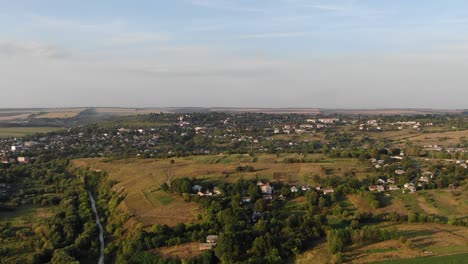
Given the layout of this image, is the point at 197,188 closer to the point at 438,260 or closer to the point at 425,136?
the point at 438,260

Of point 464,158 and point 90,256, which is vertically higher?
point 464,158

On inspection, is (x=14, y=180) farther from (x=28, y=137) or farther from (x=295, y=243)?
(x=28, y=137)

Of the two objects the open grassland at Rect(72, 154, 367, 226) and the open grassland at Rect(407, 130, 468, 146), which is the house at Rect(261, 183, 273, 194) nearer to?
the open grassland at Rect(72, 154, 367, 226)

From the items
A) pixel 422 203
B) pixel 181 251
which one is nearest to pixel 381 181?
pixel 422 203

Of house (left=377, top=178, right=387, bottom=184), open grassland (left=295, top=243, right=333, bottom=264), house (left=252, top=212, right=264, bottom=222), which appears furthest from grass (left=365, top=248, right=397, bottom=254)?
house (left=377, top=178, right=387, bottom=184)

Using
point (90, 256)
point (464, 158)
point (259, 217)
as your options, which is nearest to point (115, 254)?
point (90, 256)
